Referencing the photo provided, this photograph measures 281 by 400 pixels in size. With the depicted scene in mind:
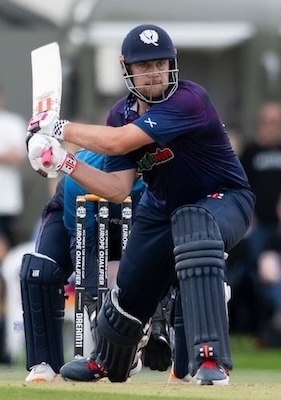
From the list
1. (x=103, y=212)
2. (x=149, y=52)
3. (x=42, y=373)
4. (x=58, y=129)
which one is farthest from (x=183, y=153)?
(x=42, y=373)

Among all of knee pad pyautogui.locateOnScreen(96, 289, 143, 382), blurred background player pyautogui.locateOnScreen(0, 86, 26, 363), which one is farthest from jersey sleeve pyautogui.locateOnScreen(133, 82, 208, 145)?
blurred background player pyautogui.locateOnScreen(0, 86, 26, 363)

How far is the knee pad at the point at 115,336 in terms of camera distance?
339 inches

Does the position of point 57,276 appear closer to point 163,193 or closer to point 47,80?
point 163,193

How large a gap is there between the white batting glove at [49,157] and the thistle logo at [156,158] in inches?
18.5

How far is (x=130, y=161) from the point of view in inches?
343

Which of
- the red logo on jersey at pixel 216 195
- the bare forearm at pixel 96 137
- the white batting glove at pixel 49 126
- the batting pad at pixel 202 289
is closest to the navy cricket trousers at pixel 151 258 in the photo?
the red logo on jersey at pixel 216 195

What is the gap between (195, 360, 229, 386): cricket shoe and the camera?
7.91 meters

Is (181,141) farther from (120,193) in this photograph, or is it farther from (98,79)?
(98,79)

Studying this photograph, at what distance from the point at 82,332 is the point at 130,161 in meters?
1.47

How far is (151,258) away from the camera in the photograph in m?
8.55

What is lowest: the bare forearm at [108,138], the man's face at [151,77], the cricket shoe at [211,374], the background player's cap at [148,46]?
the cricket shoe at [211,374]

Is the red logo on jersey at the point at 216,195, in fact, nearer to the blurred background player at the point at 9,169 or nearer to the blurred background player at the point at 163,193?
the blurred background player at the point at 163,193

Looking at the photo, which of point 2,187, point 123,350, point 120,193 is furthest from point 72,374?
point 2,187

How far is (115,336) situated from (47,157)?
3.69 ft
